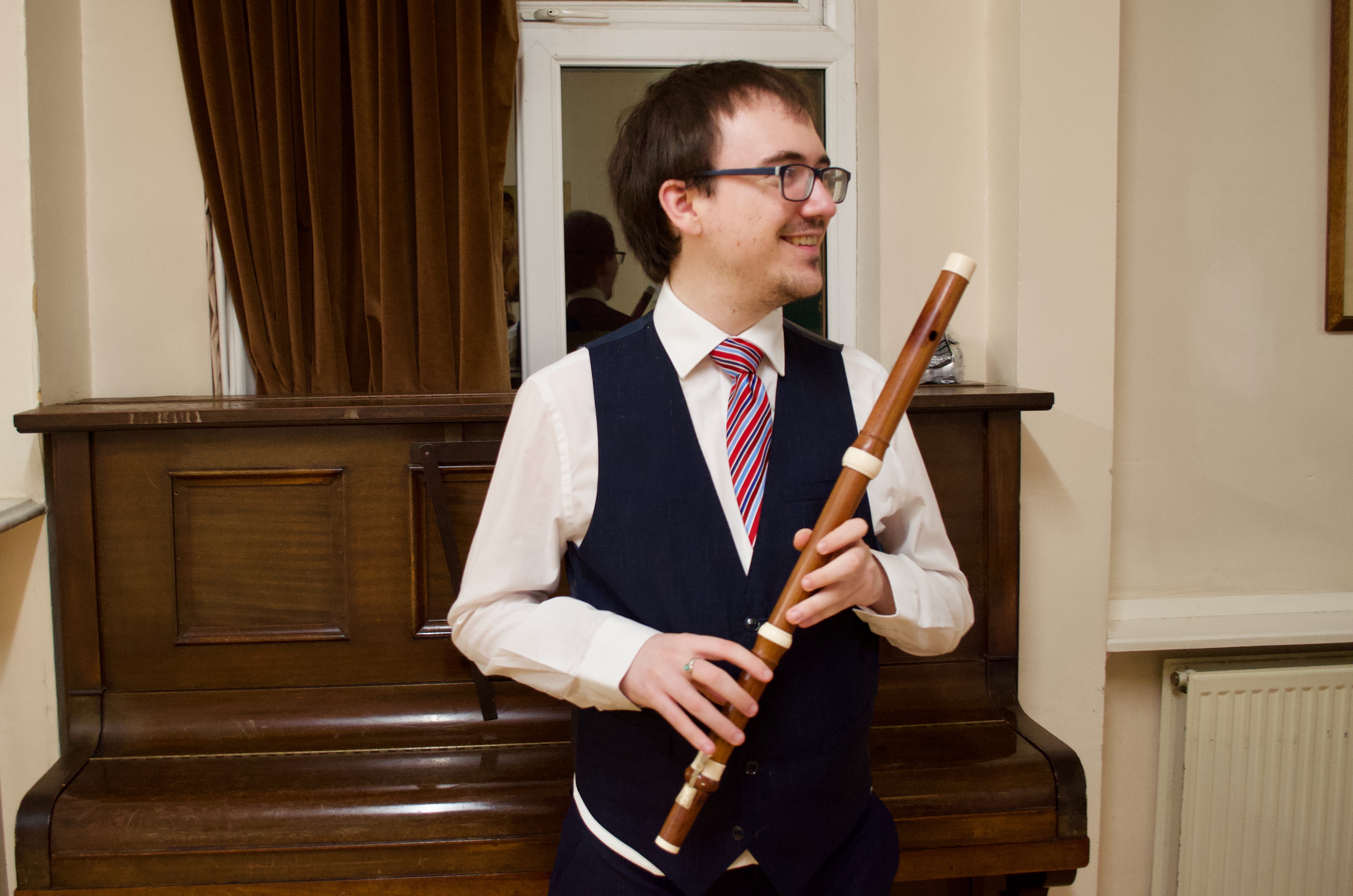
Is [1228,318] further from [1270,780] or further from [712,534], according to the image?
[712,534]

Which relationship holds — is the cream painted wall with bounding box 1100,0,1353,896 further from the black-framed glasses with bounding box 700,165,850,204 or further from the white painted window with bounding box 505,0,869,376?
the black-framed glasses with bounding box 700,165,850,204

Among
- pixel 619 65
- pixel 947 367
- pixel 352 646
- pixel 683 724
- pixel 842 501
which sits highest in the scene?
pixel 619 65

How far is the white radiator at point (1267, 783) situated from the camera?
1.96m

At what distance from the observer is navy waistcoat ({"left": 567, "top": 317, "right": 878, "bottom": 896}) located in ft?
3.16

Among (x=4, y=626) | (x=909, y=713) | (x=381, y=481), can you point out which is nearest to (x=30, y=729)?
(x=4, y=626)

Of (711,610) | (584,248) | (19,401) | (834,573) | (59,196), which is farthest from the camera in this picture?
(584,248)

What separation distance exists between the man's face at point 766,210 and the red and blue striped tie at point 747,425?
0.08 meters

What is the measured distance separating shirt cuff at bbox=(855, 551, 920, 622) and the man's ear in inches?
17.9

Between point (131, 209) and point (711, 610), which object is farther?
point (131, 209)

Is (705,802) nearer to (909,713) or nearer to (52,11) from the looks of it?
(909,713)

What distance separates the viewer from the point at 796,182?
97 cm

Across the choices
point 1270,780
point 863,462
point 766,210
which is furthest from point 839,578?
point 1270,780

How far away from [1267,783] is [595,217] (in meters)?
2.15

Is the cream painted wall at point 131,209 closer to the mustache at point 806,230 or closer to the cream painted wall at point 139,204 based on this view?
the cream painted wall at point 139,204
